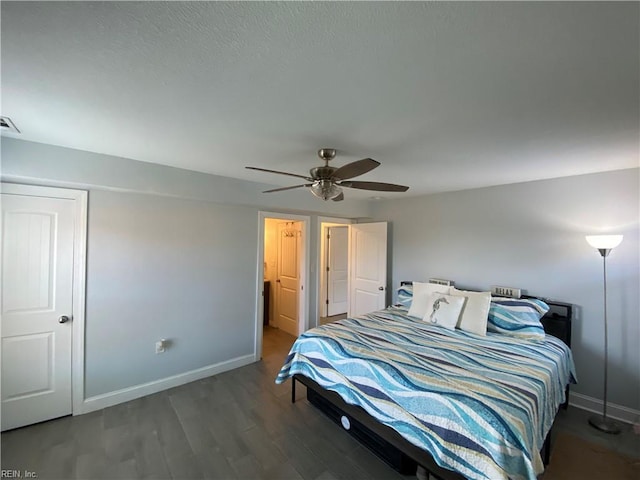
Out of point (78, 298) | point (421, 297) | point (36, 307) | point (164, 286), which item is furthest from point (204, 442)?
point (421, 297)

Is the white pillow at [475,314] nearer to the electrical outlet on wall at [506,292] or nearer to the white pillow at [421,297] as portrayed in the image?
the white pillow at [421,297]

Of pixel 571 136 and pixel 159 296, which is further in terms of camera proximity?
pixel 159 296

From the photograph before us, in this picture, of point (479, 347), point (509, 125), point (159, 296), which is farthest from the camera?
point (159, 296)

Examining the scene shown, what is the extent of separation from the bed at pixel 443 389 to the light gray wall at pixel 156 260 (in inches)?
49.7

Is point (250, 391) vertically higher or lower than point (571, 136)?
lower

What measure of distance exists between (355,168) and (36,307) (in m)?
3.01

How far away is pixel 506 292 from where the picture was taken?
3.26m

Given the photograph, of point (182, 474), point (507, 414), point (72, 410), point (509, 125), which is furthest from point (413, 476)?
point (72, 410)

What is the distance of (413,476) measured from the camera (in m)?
1.90

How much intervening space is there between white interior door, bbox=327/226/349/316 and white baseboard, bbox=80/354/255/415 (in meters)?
2.59

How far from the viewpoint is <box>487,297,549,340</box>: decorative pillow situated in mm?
2613

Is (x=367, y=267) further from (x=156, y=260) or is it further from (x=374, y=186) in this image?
(x=156, y=260)

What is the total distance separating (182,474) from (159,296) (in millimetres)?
1679

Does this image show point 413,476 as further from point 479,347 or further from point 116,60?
point 116,60
